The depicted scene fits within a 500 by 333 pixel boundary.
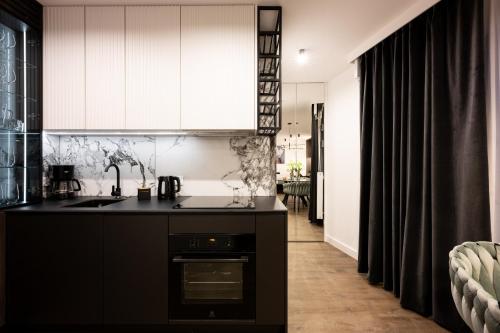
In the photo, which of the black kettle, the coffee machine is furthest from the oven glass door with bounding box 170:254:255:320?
the coffee machine

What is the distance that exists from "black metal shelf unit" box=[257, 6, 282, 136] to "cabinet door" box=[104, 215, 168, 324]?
113cm

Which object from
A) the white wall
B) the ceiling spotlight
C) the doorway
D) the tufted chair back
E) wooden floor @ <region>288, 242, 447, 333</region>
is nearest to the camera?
the tufted chair back

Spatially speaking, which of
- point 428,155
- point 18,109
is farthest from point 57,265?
point 428,155

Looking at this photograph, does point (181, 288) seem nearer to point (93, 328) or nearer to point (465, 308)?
point (93, 328)

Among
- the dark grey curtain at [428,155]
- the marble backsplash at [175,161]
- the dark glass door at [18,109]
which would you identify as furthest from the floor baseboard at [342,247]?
the dark glass door at [18,109]

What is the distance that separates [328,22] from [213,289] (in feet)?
8.02

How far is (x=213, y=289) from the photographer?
1786 mm

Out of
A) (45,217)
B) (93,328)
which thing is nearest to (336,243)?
(93,328)

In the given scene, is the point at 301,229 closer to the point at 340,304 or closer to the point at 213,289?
the point at 340,304

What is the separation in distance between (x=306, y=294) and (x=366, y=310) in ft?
1.69

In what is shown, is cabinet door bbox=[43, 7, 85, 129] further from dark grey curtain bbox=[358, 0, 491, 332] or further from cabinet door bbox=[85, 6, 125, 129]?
dark grey curtain bbox=[358, 0, 491, 332]

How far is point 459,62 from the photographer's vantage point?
1.86 metres

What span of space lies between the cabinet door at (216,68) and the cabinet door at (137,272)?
2.81 ft

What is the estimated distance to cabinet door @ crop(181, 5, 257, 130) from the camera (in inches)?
83.8
